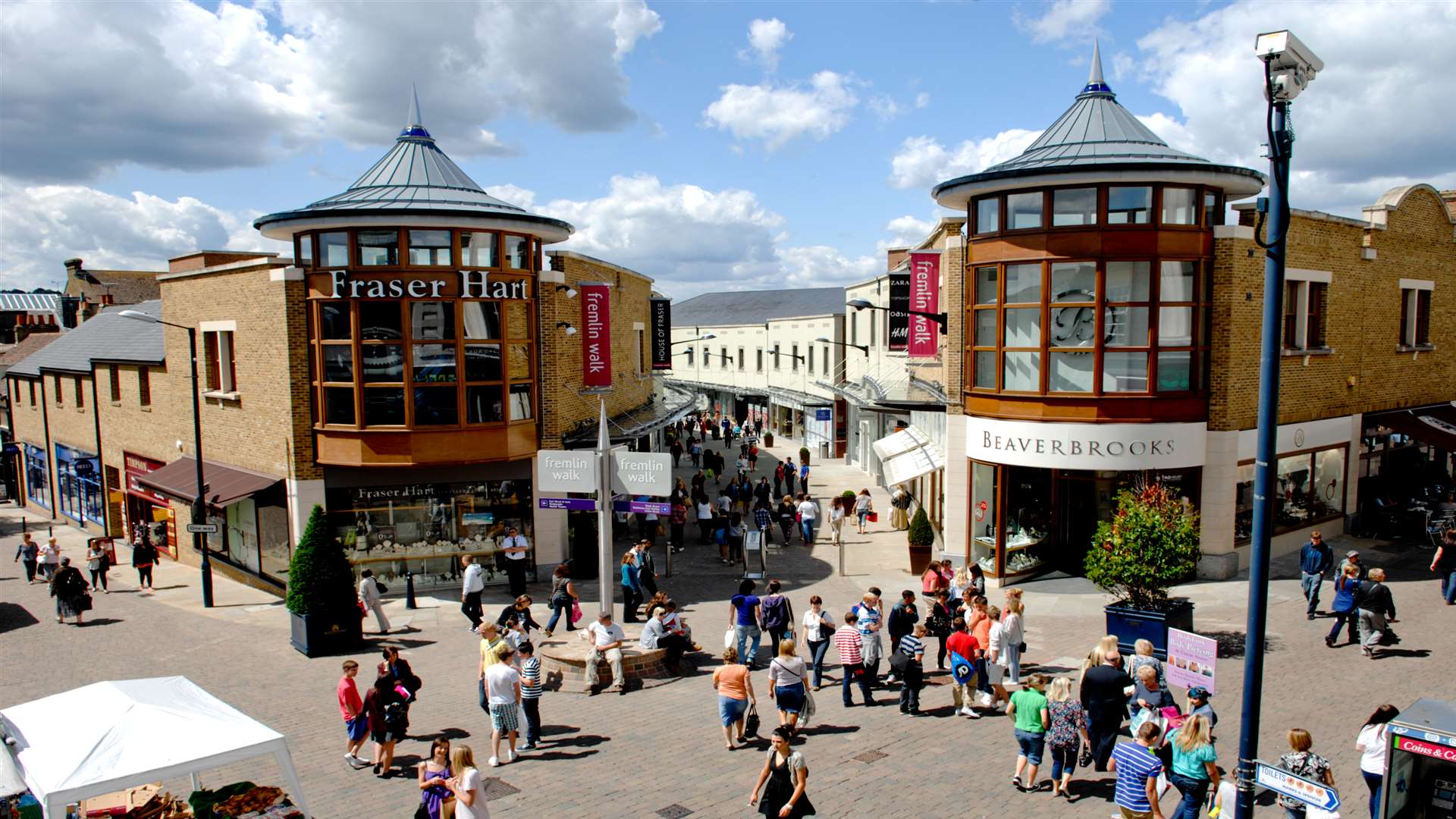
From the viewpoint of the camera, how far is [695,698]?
46.1ft

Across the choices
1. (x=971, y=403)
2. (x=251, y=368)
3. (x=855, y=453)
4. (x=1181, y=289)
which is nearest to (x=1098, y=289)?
(x=1181, y=289)

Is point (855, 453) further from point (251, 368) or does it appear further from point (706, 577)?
point (251, 368)

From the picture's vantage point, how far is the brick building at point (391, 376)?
19422 mm

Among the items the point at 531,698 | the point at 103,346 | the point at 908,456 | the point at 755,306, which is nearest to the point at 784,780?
the point at 531,698

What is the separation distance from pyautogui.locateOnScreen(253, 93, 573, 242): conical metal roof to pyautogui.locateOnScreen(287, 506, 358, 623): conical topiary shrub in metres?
6.23

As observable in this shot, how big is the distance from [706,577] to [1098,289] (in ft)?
34.6

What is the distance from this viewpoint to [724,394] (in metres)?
67.8

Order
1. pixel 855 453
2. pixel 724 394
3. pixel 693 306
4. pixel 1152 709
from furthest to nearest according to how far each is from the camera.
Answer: pixel 693 306 → pixel 724 394 → pixel 855 453 → pixel 1152 709

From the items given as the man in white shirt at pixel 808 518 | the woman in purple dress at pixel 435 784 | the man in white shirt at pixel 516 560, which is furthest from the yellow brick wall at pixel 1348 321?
the woman in purple dress at pixel 435 784

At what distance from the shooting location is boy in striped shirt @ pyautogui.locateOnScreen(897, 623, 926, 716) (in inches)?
504

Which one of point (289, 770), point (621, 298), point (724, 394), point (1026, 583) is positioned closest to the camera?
point (289, 770)

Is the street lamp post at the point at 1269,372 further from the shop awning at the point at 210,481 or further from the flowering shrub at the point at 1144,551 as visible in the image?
the shop awning at the point at 210,481

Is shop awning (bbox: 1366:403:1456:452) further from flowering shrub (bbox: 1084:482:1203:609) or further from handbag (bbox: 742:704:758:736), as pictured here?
handbag (bbox: 742:704:758:736)

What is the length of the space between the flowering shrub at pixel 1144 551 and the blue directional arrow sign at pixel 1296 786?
6.59 metres
